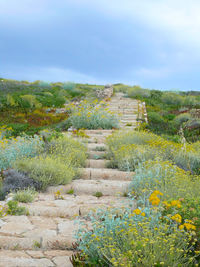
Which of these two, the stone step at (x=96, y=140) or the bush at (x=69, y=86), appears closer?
the stone step at (x=96, y=140)

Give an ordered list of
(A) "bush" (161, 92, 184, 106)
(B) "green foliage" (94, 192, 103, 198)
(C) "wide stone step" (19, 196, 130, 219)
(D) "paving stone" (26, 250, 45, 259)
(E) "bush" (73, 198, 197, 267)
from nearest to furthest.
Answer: (E) "bush" (73, 198, 197, 267) → (D) "paving stone" (26, 250, 45, 259) → (C) "wide stone step" (19, 196, 130, 219) → (B) "green foliage" (94, 192, 103, 198) → (A) "bush" (161, 92, 184, 106)

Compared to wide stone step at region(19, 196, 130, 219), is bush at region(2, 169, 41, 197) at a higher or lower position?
higher

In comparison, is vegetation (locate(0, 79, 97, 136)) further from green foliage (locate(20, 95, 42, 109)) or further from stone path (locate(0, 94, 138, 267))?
stone path (locate(0, 94, 138, 267))

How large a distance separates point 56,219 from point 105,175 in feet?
7.16

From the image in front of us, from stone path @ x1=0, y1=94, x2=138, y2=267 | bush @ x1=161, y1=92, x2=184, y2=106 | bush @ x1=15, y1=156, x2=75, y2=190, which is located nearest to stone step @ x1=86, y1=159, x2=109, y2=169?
stone path @ x1=0, y1=94, x2=138, y2=267

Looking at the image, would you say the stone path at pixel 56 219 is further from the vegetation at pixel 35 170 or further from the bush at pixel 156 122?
the bush at pixel 156 122

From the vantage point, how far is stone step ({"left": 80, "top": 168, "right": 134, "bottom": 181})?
6.32 meters

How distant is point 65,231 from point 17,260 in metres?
0.84

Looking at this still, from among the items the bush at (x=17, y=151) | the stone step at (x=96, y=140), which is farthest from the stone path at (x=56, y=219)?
the stone step at (x=96, y=140)

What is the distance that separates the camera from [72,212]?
4543 mm

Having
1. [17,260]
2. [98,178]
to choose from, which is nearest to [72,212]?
[17,260]

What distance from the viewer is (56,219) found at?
173 inches

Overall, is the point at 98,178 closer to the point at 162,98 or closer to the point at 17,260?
the point at 17,260

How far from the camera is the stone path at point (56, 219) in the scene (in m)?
3.35
